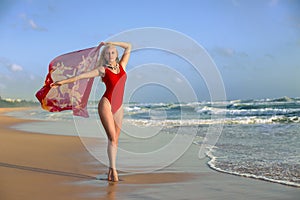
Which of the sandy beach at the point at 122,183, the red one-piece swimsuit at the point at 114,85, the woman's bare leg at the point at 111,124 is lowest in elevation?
the sandy beach at the point at 122,183

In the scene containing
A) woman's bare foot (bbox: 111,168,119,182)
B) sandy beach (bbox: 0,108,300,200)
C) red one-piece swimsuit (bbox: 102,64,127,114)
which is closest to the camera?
sandy beach (bbox: 0,108,300,200)

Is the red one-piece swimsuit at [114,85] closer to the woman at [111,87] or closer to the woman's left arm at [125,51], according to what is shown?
the woman at [111,87]

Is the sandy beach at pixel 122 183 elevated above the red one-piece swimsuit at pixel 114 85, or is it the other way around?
the red one-piece swimsuit at pixel 114 85

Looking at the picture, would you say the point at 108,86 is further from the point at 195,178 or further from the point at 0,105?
the point at 0,105

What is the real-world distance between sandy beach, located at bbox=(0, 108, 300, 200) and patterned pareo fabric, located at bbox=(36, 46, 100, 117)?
3.01ft

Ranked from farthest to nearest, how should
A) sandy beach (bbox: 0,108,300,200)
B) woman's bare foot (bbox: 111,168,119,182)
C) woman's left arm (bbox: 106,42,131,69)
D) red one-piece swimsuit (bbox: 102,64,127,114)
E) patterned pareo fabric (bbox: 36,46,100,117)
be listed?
1. patterned pareo fabric (bbox: 36,46,100,117)
2. woman's left arm (bbox: 106,42,131,69)
3. woman's bare foot (bbox: 111,168,119,182)
4. red one-piece swimsuit (bbox: 102,64,127,114)
5. sandy beach (bbox: 0,108,300,200)

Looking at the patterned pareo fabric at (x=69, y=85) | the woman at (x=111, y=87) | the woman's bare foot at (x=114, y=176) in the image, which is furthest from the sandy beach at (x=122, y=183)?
the patterned pareo fabric at (x=69, y=85)

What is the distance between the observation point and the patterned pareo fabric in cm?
516

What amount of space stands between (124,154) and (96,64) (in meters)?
2.83

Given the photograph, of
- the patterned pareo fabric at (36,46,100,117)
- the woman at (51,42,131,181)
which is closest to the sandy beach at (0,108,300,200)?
the woman at (51,42,131,181)

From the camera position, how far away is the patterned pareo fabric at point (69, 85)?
5.16m

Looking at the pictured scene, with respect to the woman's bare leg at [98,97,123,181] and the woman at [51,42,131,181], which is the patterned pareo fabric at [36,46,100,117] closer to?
the woman at [51,42,131,181]

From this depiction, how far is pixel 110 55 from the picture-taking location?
472cm

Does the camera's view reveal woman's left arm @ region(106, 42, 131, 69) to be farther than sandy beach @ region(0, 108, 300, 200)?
Yes
